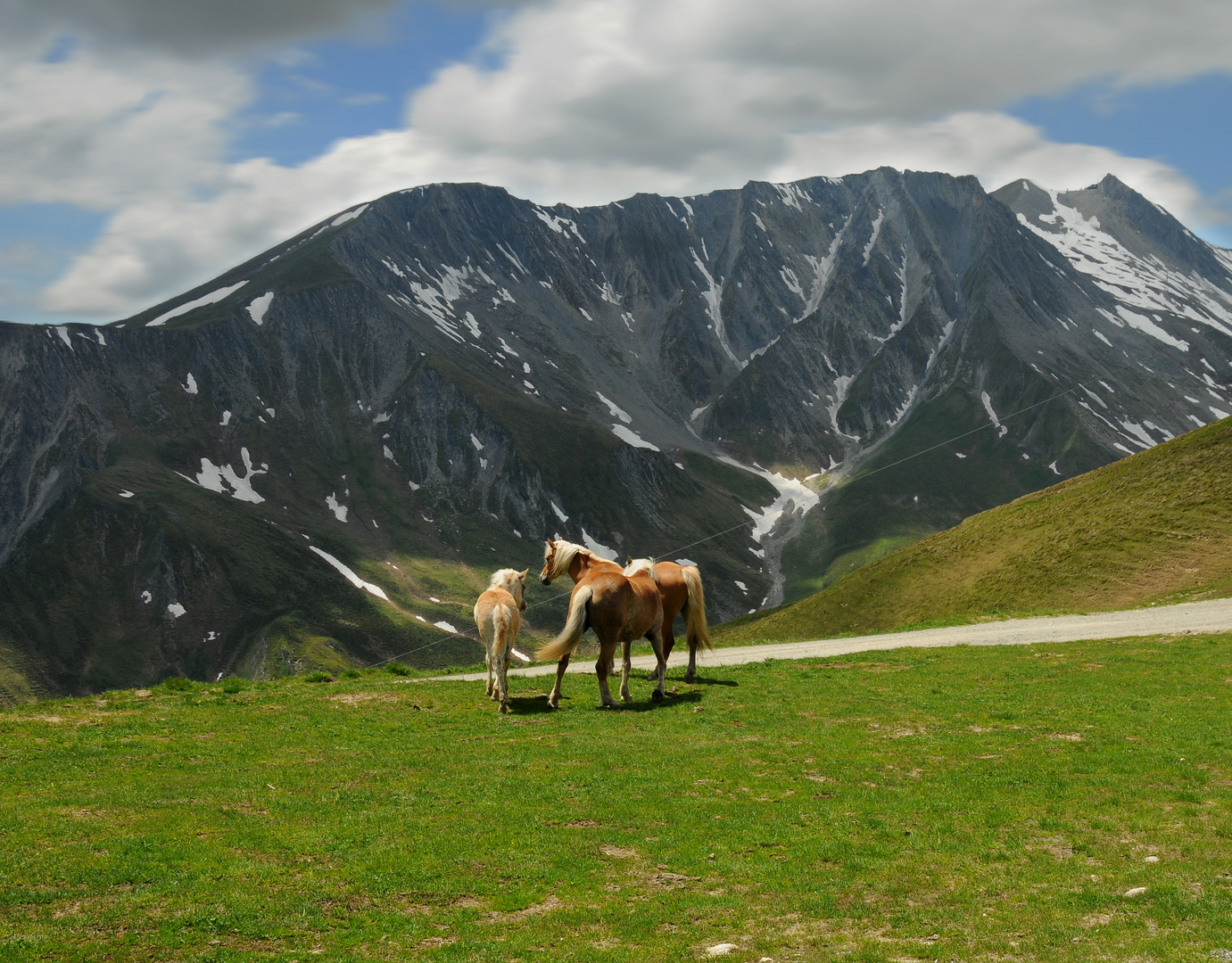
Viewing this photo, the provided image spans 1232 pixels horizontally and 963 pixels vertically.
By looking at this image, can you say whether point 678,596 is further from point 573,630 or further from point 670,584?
point 573,630

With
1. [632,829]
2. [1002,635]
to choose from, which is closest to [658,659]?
[632,829]

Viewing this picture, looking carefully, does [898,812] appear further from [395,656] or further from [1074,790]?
[395,656]

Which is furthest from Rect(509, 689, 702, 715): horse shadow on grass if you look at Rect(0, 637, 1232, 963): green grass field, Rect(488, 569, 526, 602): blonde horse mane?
Rect(488, 569, 526, 602): blonde horse mane

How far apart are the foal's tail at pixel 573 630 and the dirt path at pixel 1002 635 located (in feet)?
35.1

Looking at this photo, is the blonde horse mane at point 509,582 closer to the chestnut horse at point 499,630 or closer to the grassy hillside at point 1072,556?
the chestnut horse at point 499,630

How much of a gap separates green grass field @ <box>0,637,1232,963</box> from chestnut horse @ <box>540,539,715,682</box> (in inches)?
146

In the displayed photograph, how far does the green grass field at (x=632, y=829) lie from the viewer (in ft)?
42.4

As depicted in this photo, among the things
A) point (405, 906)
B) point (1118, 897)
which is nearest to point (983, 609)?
point (1118, 897)

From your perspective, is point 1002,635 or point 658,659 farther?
point 1002,635

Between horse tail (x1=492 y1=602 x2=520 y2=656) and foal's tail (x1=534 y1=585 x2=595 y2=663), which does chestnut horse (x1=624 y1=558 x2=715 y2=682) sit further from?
horse tail (x1=492 y1=602 x2=520 y2=656)

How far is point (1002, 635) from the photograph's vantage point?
43062 mm

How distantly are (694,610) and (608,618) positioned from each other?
5937 millimetres

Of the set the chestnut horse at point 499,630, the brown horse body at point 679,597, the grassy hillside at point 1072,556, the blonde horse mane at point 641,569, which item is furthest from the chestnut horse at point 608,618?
the grassy hillside at point 1072,556

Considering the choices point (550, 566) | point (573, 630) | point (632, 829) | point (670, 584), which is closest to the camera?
point (632, 829)
